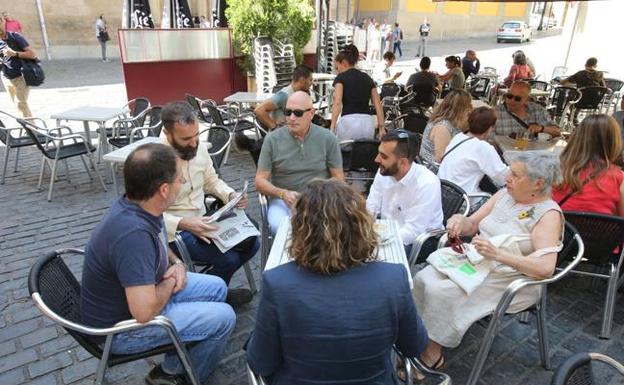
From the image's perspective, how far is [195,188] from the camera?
279 centimetres

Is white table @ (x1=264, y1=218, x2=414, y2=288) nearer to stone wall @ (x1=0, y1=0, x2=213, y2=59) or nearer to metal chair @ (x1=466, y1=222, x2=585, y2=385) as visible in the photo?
metal chair @ (x1=466, y1=222, x2=585, y2=385)

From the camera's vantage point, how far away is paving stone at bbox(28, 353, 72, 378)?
7.77 feet

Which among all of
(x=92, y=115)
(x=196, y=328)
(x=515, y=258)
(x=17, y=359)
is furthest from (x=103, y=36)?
(x=515, y=258)

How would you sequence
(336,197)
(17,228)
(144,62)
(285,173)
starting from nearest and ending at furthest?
(336,197) → (285,173) → (17,228) → (144,62)

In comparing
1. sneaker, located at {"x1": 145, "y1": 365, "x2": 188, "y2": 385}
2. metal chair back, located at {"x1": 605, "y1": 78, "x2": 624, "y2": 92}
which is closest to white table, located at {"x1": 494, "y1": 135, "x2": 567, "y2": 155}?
sneaker, located at {"x1": 145, "y1": 365, "x2": 188, "y2": 385}

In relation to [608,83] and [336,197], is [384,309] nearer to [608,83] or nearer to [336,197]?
[336,197]

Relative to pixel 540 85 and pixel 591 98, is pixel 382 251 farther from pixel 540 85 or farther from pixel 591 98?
pixel 540 85

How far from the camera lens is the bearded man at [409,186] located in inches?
98.6

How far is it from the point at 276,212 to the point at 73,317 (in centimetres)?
147

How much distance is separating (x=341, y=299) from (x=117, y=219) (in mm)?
969

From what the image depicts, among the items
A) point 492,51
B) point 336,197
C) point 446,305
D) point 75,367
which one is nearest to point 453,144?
point 446,305

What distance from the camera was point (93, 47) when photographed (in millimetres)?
20047

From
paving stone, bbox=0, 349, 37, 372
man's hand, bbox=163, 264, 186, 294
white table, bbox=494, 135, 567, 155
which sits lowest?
paving stone, bbox=0, 349, 37, 372

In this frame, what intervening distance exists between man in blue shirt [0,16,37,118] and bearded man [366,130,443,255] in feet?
22.8
